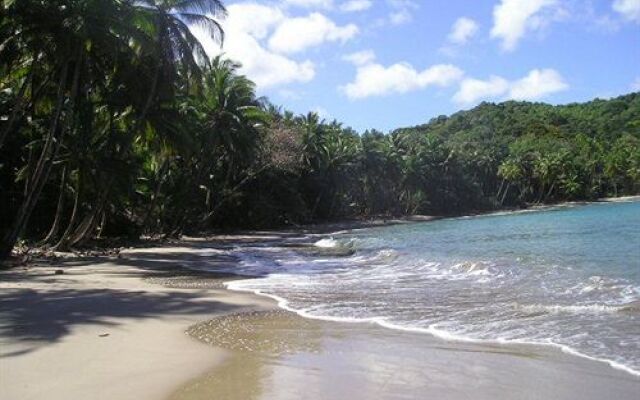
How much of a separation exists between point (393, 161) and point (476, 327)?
201ft

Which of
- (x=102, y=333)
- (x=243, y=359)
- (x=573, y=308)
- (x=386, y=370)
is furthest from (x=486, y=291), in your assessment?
(x=102, y=333)

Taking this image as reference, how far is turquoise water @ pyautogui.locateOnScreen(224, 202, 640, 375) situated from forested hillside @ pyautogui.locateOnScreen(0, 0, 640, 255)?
313 inches

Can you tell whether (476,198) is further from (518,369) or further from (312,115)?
(518,369)

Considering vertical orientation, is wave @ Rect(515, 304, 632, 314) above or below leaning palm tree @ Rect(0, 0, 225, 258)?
below

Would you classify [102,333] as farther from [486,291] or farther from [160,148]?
[160,148]

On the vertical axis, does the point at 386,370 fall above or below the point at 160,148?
below

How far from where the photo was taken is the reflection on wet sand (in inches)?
A: 220

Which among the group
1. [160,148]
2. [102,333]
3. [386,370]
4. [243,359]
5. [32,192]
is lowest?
[386,370]

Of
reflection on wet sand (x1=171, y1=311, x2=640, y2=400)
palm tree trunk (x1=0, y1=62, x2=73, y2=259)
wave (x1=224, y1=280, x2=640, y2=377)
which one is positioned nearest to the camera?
reflection on wet sand (x1=171, y1=311, x2=640, y2=400)

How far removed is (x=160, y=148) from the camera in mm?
28438

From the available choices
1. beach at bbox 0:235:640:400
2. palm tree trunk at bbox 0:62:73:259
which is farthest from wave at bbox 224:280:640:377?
palm tree trunk at bbox 0:62:73:259

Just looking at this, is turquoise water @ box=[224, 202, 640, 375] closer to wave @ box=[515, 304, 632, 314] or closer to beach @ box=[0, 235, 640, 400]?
wave @ box=[515, 304, 632, 314]

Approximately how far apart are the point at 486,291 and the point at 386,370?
21.0 feet

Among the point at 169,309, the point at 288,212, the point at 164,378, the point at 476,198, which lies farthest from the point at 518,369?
the point at 476,198
